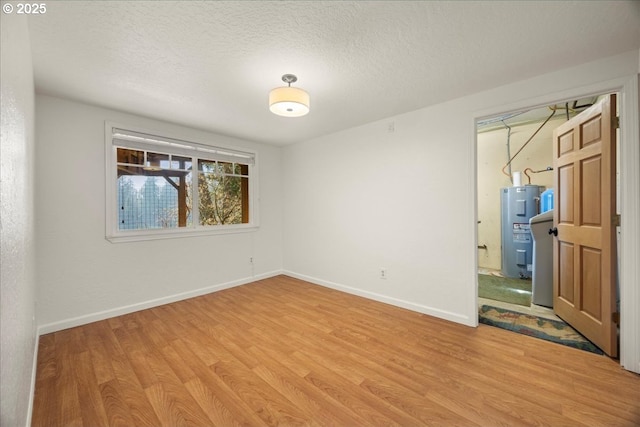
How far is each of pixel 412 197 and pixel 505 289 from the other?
2.26m

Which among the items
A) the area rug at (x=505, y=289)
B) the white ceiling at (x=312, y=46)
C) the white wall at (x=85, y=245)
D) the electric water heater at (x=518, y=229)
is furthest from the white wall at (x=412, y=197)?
the electric water heater at (x=518, y=229)

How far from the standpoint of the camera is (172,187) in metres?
3.54

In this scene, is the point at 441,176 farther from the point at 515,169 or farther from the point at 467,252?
the point at 515,169

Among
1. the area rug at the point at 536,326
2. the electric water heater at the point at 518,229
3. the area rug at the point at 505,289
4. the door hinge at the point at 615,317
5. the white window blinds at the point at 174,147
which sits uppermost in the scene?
the white window blinds at the point at 174,147

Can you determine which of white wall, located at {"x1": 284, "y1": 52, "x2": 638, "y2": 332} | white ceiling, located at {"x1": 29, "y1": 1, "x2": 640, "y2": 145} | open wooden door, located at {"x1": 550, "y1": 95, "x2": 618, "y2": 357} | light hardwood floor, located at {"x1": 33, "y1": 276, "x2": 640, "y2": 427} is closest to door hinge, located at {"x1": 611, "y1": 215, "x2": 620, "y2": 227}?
open wooden door, located at {"x1": 550, "y1": 95, "x2": 618, "y2": 357}

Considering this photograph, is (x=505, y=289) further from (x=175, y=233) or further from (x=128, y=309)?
(x=128, y=309)

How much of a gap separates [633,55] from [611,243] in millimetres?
1448

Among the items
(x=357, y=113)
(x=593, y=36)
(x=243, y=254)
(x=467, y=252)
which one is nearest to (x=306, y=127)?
(x=357, y=113)

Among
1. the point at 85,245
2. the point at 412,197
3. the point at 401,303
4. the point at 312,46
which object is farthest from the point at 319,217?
the point at 85,245

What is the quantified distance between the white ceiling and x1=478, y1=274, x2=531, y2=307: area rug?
108 inches

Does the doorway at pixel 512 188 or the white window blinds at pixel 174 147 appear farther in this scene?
the doorway at pixel 512 188

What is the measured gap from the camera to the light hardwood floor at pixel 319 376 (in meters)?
1.54

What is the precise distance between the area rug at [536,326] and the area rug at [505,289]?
48cm

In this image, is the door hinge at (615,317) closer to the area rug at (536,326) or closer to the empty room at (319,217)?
the empty room at (319,217)
